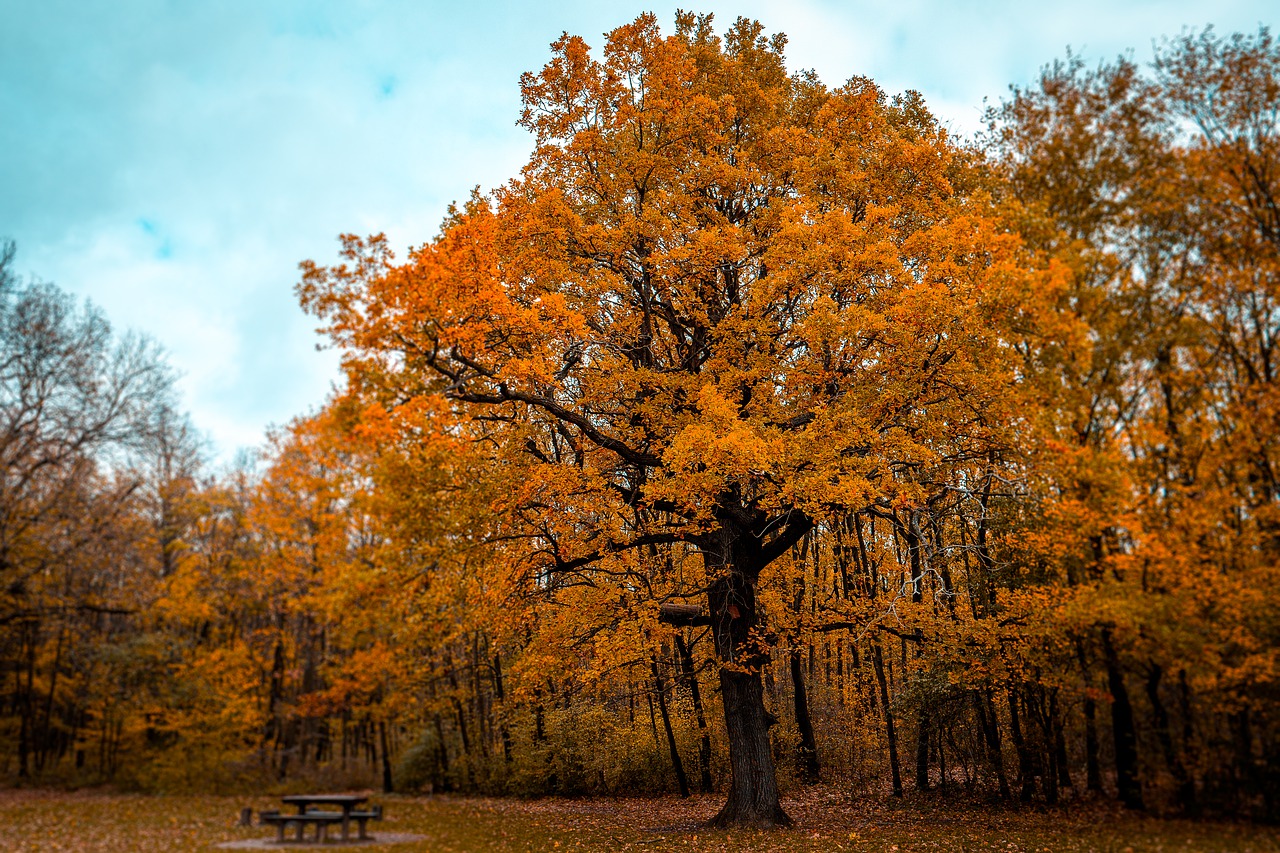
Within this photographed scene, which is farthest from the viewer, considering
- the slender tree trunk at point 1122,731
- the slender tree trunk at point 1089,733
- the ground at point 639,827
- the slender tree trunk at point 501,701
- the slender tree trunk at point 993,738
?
the slender tree trunk at point 501,701

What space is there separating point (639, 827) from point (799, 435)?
8.98 metres

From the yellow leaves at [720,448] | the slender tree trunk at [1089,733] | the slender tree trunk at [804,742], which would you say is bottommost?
the slender tree trunk at [804,742]

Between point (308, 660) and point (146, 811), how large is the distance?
413 inches

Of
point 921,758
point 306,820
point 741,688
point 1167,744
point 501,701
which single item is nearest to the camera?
point 1167,744

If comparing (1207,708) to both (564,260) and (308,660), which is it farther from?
(308,660)

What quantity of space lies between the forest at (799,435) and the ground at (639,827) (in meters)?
0.55

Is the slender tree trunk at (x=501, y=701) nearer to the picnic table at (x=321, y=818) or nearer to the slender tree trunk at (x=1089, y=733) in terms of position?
the picnic table at (x=321, y=818)

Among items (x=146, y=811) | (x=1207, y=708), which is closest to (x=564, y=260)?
(x=1207, y=708)

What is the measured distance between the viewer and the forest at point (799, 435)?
784cm

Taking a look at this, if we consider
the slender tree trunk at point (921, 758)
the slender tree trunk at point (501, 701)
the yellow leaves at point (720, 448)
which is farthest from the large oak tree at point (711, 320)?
the slender tree trunk at point (501, 701)

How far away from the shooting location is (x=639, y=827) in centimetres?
1457

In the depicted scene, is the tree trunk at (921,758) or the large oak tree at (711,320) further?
the tree trunk at (921,758)

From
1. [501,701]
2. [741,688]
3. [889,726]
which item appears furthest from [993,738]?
[501,701]

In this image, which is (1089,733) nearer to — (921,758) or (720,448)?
(720,448)
